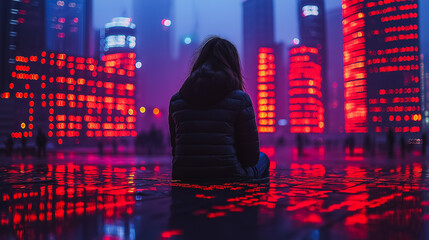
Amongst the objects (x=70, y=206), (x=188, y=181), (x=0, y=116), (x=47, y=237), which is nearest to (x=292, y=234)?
(x=47, y=237)

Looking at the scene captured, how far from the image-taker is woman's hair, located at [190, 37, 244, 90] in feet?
15.9

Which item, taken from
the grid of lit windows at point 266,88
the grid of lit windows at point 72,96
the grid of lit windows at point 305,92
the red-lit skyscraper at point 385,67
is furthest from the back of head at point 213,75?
the grid of lit windows at point 266,88

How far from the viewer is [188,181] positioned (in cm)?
508

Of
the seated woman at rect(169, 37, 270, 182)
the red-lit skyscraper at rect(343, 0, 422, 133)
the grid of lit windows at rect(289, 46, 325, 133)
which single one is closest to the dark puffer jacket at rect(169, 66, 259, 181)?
the seated woman at rect(169, 37, 270, 182)

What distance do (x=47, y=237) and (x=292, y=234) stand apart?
162cm

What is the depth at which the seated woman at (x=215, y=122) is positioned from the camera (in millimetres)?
4668

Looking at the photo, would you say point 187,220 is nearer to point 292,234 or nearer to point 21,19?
point 292,234

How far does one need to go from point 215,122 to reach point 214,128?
3.0 inches

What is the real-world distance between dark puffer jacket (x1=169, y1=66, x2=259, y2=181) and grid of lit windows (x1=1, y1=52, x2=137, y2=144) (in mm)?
109762

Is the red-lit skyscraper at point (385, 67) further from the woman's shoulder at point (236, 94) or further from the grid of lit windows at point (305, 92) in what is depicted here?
the woman's shoulder at point (236, 94)

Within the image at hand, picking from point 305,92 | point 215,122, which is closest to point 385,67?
point 305,92

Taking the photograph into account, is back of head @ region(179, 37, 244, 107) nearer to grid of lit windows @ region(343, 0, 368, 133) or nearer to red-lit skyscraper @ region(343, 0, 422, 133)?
red-lit skyscraper @ region(343, 0, 422, 133)

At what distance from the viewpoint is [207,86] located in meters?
4.58

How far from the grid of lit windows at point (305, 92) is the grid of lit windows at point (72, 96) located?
243 ft
